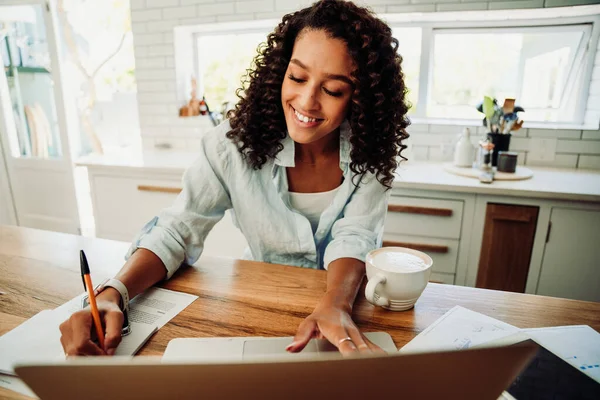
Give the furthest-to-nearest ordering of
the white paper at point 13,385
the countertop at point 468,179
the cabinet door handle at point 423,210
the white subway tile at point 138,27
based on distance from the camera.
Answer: the white subway tile at point 138,27
the cabinet door handle at point 423,210
the countertop at point 468,179
the white paper at point 13,385

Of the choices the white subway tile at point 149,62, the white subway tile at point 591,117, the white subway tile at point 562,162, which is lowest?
the white subway tile at point 562,162

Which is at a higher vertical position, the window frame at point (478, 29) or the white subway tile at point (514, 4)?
the white subway tile at point (514, 4)

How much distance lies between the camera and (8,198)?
3191mm

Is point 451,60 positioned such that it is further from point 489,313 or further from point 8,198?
point 8,198

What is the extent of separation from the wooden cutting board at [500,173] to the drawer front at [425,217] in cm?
22

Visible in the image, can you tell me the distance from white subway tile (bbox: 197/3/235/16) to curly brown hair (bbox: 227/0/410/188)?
1544mm

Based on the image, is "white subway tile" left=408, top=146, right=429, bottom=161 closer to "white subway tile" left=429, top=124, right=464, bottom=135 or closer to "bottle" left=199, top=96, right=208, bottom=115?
"white subway tile" left=429, top=124, right=464, bottom=135

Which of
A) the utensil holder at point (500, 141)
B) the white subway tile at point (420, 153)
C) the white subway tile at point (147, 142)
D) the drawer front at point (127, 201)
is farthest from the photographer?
the white subway tile at point (147, 142)

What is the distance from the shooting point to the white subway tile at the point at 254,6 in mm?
2402

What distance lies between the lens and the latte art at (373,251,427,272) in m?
0.76

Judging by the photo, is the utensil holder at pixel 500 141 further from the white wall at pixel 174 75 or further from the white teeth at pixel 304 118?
the white teeth at pixel 304 118

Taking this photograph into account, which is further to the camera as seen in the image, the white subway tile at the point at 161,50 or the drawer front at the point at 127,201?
the white subway tile at the point at 161,50

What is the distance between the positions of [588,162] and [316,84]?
2.07 metres

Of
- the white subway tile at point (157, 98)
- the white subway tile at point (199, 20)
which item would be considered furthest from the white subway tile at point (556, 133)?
the white subway tile at point (157, 98)
